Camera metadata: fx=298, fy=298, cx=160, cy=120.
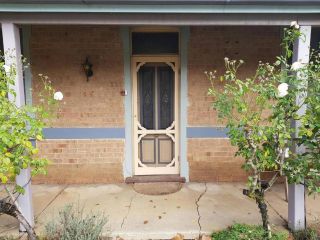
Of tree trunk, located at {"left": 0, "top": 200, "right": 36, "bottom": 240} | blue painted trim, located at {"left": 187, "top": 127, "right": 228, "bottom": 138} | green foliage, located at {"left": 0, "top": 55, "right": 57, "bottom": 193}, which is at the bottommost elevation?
tree trunk, located at {"left": 0, "top": 200, "right": 36, "bottom": 240}

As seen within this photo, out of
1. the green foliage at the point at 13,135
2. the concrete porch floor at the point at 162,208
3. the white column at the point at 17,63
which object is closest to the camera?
the green foliage at the point at 13,135

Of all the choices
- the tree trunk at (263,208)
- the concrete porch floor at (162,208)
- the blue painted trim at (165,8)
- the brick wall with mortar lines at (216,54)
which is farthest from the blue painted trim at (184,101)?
the tree trunk at (263,208)

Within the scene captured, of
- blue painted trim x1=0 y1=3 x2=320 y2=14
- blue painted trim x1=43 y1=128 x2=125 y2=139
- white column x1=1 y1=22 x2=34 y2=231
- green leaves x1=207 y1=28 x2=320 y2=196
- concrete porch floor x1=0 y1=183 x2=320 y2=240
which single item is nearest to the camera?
green leaves x1=207 y1=28 x2=320 y2=196

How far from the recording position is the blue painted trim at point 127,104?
5.19m

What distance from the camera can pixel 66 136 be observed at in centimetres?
534

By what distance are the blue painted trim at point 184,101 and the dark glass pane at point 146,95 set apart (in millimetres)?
557

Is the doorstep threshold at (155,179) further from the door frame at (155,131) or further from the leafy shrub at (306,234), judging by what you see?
the leafy shrub at (306,234)

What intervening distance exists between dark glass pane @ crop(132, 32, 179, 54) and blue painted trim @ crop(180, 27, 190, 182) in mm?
175

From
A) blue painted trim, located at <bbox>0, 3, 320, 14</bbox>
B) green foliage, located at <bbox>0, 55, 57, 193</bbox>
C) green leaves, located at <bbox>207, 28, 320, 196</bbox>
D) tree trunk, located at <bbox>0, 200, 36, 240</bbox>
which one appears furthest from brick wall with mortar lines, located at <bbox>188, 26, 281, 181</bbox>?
tree trunk, located at <bbox>0, 200, 36, 240</bbox>

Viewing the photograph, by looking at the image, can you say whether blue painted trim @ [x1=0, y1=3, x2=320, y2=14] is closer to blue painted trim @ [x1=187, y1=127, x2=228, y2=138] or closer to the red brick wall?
the red brick wall

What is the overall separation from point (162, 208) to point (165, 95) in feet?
6.82

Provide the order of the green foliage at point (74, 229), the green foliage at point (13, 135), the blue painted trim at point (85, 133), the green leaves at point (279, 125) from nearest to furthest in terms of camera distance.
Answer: the green foliage at point (13, 135) → the green leaves at point (279, 125) → the green foliage at point (74, 229) → the blue painted trim at point (85, 133)

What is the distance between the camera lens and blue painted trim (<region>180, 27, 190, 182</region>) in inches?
205

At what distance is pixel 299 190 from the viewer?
3.66 meters
